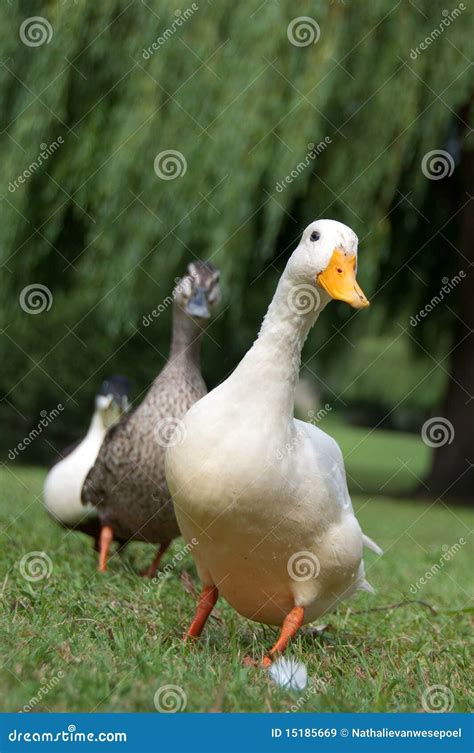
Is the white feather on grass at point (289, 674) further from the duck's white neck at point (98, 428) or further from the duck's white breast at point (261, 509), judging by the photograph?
the duck's white neck at point (98, 428)

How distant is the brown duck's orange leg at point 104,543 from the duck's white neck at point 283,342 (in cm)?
162

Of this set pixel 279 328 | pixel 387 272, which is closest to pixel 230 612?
pixel 279 328

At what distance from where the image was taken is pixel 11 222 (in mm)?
7012

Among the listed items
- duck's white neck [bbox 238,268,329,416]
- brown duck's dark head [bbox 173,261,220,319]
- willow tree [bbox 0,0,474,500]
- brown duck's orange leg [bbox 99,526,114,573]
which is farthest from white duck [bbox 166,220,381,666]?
willow tree [bbox 0,0,474,500]

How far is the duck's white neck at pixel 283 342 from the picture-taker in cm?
291

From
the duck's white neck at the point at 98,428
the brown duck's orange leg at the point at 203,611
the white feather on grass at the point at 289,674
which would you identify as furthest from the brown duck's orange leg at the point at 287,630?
the duck's white neck at the point at 98,428

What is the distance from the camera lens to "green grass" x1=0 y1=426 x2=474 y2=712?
92.4 inches

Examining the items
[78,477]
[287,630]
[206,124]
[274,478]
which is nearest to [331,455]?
[274,478]

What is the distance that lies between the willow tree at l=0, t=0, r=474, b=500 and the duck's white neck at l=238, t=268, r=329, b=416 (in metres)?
3.83

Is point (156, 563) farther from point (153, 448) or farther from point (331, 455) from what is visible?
point (331, 455)

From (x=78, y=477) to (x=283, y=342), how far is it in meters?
2.11

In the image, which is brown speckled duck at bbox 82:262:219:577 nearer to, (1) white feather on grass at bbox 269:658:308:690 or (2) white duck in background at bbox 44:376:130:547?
(2) white duck in background at bbox 44:376:130:547

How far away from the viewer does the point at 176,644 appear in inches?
117

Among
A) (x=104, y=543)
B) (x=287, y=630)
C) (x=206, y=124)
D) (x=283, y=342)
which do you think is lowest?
(x=104, y=543)
